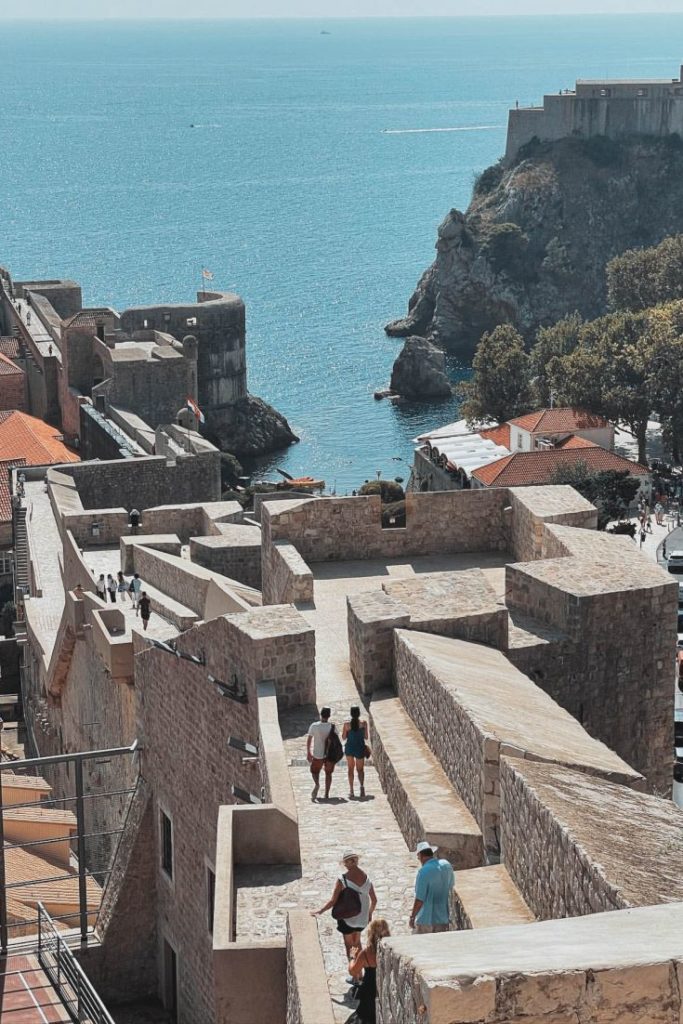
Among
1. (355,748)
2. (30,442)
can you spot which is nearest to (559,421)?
(30,442)

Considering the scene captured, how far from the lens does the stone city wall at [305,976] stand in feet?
27.7

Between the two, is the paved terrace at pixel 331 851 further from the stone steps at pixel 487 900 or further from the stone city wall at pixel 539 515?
the stone city wall at pixel 539 515

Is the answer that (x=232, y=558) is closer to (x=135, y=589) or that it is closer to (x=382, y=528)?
(x=135, y=589)

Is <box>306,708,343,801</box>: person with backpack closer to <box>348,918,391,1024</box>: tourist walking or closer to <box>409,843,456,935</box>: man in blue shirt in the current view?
<box>348,918,391,1024</box>: tourist walking

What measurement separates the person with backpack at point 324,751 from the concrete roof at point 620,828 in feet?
7.63

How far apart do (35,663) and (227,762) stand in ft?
52.5

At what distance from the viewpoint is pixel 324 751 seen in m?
12.2

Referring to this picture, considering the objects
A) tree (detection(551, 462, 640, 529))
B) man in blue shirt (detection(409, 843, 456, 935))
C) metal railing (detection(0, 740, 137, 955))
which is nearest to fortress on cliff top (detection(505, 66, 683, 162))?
tree (detection(551, 462, 640, 529))

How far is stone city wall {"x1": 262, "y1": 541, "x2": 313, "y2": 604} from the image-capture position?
54.1ft

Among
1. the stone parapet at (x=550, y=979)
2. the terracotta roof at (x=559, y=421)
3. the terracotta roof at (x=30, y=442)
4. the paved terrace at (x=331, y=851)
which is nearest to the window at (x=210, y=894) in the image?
the paved terrace at (x=331, y=851)

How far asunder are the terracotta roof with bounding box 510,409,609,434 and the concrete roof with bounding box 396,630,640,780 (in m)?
45.2

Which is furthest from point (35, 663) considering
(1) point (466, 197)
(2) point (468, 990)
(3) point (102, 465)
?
(1) point (466, 197)

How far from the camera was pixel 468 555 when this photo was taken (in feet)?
60.0

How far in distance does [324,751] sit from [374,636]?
159 cm
